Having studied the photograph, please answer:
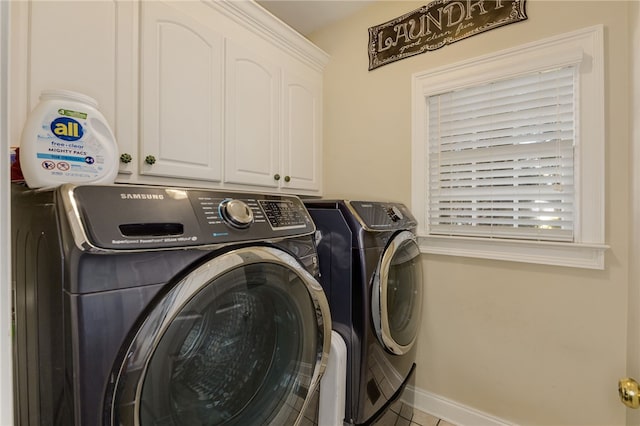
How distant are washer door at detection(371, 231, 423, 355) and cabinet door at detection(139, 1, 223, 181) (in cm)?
94

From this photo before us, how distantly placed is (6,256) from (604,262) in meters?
1.87

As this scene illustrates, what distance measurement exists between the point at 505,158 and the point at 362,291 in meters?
→ 1.06

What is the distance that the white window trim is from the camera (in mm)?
1309

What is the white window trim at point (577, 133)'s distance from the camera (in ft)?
4.29

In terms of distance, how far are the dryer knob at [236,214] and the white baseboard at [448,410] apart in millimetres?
1361

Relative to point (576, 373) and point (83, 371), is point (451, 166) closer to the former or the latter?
point (576, 373)

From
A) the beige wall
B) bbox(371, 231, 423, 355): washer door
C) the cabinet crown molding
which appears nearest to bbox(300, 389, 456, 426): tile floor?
the beige wall

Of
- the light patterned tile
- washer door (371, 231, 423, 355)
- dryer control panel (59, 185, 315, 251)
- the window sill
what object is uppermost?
dryer control panel (59, 185, 315, 251)

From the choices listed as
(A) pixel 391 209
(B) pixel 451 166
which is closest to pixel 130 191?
(A) pixel 391 209

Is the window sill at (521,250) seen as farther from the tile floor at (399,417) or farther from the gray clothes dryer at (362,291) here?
the tile floor at (399,417)

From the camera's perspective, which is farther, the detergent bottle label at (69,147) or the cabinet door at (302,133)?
the cabinet door at (302,133)

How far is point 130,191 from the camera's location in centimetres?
63

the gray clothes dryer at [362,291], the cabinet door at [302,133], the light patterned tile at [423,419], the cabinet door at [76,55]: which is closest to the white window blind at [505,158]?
the gray clothes dryer at [362,291]

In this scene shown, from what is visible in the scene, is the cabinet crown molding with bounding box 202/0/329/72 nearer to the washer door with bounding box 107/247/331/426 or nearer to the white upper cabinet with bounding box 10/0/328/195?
the white upper cabinet with bounding box 10/0/328/195
